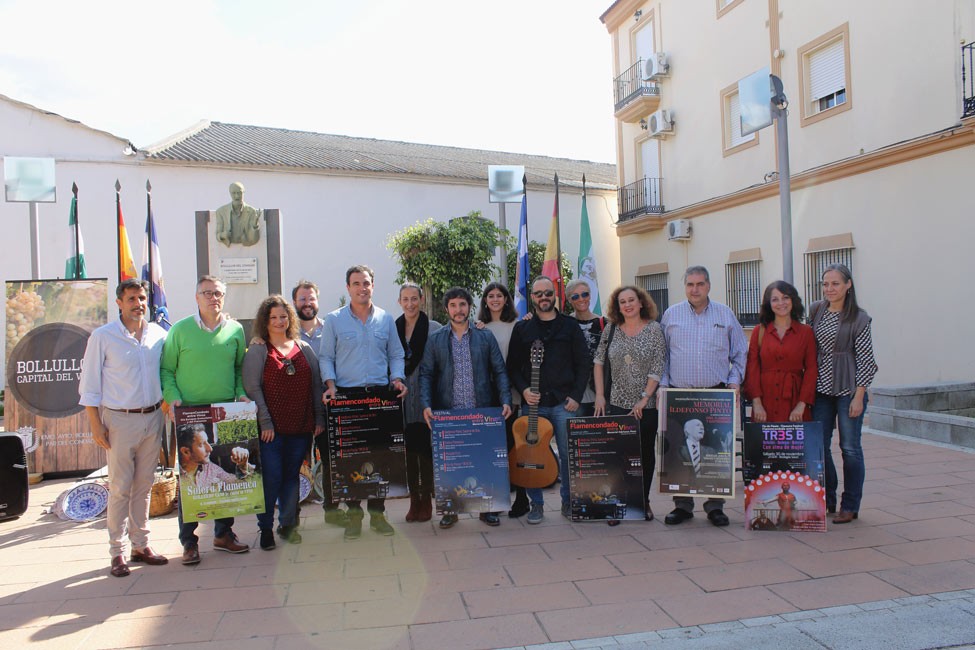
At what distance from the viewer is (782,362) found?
5121 millimetres

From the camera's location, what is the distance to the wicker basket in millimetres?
5926

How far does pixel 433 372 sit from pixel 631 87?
16.1 metres

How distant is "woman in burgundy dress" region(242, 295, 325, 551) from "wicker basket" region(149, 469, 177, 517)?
4.51 feet

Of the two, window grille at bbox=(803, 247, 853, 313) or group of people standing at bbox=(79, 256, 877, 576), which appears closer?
group of people standing at bbox=(79, 256, 877, 576)

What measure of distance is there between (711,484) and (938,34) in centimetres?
919

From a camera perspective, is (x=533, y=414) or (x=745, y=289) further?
(x=745, y=289)

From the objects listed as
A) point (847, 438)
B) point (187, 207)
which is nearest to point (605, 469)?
point (847, 438)

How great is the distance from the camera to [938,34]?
1059 centimetres

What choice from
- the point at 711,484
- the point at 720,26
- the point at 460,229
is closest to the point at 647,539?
the point at 711,484

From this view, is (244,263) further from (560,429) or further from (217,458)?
(560,429)

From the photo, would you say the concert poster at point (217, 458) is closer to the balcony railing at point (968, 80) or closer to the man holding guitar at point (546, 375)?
the man holding guitar at point (546, 375)

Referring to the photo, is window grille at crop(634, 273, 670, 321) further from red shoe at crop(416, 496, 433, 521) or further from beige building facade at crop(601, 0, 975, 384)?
red shoe at crop(416, 496, 433, 521)

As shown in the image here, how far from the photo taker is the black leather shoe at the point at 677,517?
5.32 m

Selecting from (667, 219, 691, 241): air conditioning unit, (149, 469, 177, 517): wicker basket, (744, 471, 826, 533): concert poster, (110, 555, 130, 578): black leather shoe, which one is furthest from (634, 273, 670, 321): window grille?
(110, 555, 130, 578): black leather shoe
